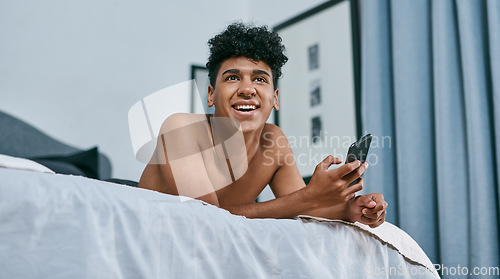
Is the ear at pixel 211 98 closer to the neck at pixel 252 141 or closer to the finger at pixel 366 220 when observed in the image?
the neck at pixel 252 141

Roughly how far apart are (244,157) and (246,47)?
319 mm

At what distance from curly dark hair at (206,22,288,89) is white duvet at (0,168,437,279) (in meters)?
0.59

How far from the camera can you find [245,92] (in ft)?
4.16

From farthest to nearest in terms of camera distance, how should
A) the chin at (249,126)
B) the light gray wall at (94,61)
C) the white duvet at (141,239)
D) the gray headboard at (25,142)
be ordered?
the light gray wall at (94,61)
the gray headboard at (25,142)
the chin at (249,126)
the white duvet at (141,239)

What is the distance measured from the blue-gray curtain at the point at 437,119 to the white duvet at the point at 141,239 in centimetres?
102

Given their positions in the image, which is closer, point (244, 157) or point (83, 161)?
point (244, 157)

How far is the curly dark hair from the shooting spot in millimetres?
1337

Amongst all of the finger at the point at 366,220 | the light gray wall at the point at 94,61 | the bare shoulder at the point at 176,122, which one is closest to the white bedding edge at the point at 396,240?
the finger at the point at 366,220

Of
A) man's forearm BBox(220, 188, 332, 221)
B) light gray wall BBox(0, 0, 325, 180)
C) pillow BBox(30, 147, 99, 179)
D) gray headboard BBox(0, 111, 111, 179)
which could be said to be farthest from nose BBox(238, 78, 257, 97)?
light gray wall BBox(0, 0, 325, 180)

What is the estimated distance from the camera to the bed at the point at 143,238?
622 mm

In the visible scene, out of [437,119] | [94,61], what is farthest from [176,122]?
[94,61]

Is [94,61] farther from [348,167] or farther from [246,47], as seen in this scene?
[348,167]

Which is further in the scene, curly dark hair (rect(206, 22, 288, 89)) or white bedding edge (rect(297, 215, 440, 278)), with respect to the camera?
curly dark hair (rect(206, 22, 288, 89))

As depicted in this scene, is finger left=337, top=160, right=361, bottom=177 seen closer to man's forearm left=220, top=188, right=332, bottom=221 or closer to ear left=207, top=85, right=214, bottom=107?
man's forearm left=220, top=188, right=332, bottom=221
